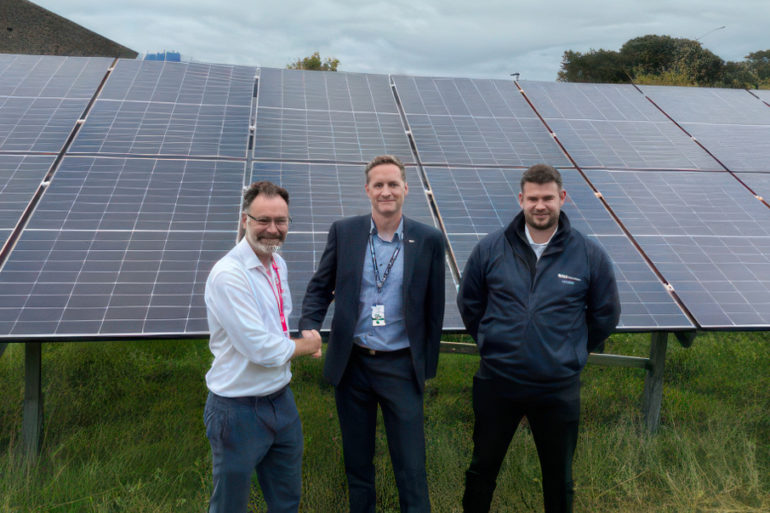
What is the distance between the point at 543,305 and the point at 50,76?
6766 millimetres

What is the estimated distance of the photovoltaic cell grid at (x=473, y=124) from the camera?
6.67 metres

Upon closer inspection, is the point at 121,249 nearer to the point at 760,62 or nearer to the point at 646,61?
the point at 646,61

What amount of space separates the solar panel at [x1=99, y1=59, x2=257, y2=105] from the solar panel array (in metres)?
0.03

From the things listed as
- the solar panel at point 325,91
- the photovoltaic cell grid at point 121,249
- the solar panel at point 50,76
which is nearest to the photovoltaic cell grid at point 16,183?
the photovoltaic cell grid at point 121,249

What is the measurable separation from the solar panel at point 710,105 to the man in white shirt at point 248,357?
6.74 m

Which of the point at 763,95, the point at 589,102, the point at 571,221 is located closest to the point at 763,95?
the point at 763,95

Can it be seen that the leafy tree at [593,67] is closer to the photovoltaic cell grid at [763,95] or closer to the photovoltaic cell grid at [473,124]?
the photovoltaic cell grid at [763,95]

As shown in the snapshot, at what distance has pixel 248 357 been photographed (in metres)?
3.12

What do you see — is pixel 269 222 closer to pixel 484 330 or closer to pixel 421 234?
pixel 421 234

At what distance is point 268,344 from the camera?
122 inches

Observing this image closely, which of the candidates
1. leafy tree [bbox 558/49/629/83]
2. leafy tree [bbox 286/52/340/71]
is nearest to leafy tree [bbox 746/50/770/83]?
leafy tree [bbox 558/49/629/83]

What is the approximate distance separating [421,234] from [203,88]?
4.84 m

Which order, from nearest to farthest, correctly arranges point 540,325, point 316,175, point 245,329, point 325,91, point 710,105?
point 245,329 → point 540,325 → point 316,175 → point 325,91 → point 710,105

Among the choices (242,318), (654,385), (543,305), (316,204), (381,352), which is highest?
(316,204)
